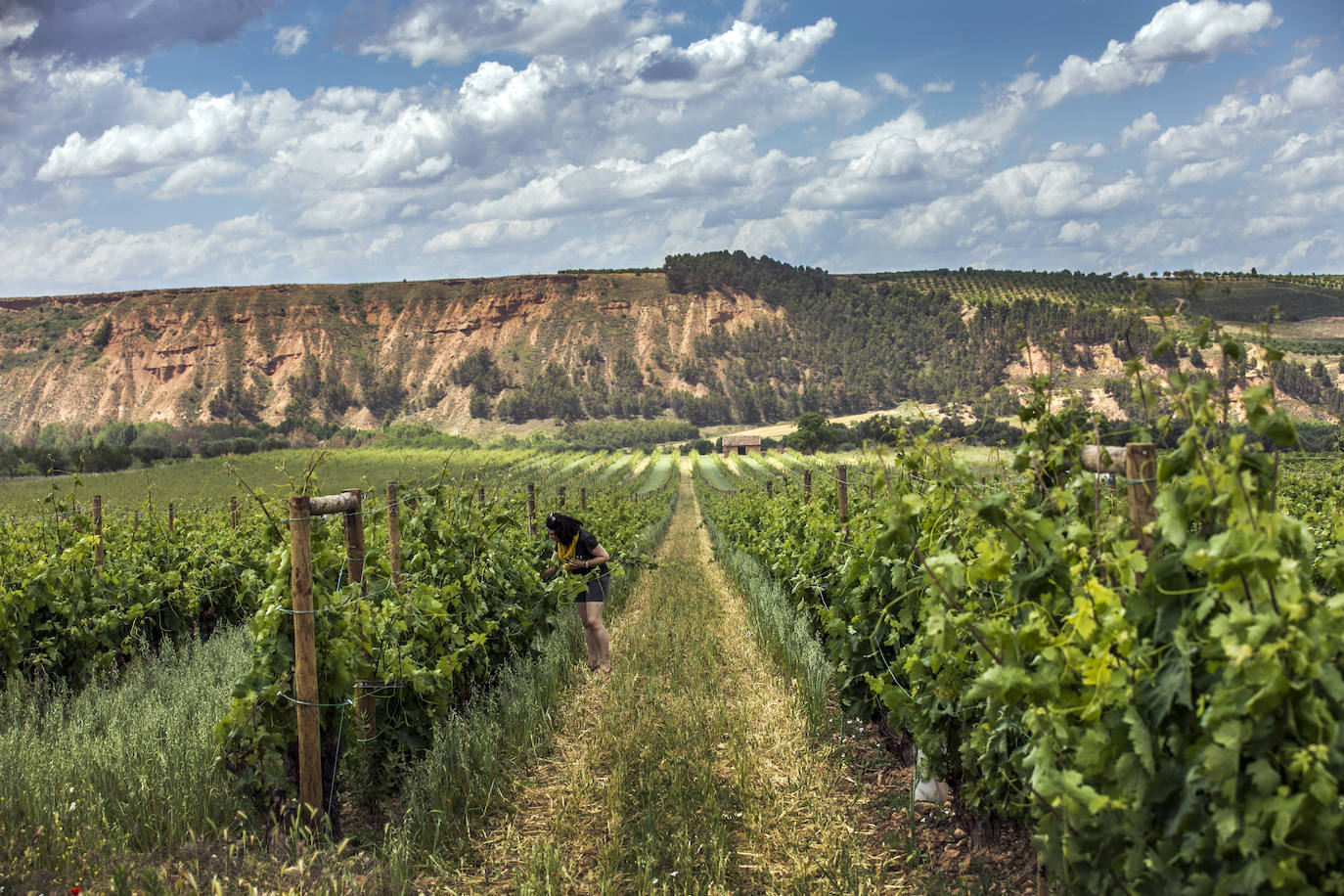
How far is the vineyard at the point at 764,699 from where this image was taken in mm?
2158

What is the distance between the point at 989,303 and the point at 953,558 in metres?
117

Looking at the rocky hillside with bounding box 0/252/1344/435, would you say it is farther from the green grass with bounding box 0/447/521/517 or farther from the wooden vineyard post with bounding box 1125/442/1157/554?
the wooden vineyard post with bounding box 1125/442/1157/554

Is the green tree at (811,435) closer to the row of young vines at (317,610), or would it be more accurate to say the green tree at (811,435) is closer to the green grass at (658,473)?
the green grass at (658,473)

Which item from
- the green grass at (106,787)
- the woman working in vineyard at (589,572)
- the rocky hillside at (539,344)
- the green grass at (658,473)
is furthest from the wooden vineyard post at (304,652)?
the rocky hillside at (539,344)

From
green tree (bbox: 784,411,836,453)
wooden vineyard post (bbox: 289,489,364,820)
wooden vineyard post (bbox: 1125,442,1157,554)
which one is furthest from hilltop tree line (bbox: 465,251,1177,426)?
wooden vineyard post (bbox: 1125,442,1157,554)

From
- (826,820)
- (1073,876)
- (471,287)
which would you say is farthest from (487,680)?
(471,287)

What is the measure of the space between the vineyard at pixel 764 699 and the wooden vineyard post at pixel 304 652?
18mm

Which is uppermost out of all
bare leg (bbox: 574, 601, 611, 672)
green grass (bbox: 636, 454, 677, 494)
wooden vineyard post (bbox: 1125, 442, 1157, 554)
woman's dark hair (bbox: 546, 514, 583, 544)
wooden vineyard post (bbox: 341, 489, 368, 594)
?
wooden vineyard post (bbox: 1125, 442, 1157, 554)

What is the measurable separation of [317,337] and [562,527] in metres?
114

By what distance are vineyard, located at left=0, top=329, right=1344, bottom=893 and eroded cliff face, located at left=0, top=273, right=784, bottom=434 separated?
97.0 meters

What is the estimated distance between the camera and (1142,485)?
9.36ft

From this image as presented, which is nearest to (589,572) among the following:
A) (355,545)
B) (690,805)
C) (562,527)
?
(562,527)

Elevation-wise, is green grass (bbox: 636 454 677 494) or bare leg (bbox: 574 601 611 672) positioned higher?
bare leg (bbox: 574 601 611 672)

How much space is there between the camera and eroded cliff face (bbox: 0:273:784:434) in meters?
103
